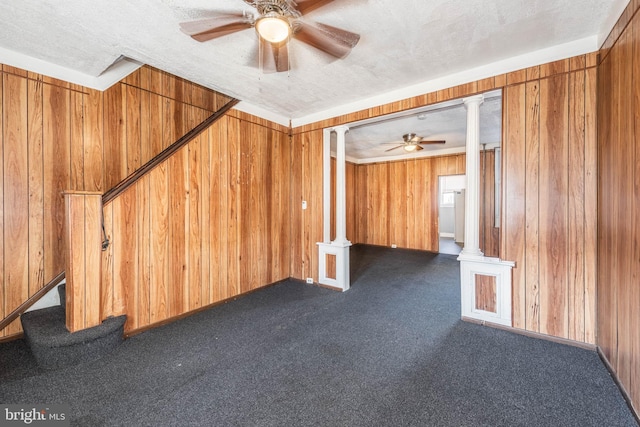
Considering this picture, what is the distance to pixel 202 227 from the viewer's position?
3066 mm

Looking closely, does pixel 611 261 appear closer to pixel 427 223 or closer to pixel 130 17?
pixel 130 17

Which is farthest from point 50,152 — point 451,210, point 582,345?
point 451,210

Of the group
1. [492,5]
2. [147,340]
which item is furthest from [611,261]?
[147,340]

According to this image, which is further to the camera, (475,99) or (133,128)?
(133,128)

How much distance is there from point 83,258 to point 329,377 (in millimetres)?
2203

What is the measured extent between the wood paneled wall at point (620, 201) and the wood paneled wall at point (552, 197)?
0.09 m

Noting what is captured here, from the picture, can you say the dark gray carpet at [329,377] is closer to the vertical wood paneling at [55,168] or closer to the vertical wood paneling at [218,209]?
the vertical wood paneling at [218,209]

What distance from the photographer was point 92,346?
6.63ft

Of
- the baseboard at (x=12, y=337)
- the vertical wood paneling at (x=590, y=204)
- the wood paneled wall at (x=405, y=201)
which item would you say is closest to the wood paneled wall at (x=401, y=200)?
the wood paneled wall at (x=405, y=201)

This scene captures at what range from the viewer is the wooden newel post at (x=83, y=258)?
2031 mm

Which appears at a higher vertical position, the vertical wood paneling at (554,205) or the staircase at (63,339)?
the vertical wood paneling at (554,205)

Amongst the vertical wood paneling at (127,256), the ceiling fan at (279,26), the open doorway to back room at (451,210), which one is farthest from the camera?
the open doorway to back room at (451,210)

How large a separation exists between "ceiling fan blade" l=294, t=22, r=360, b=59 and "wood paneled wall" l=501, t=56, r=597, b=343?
5.73 feet

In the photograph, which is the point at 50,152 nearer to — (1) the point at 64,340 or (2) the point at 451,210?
(1) the point at 64,340
